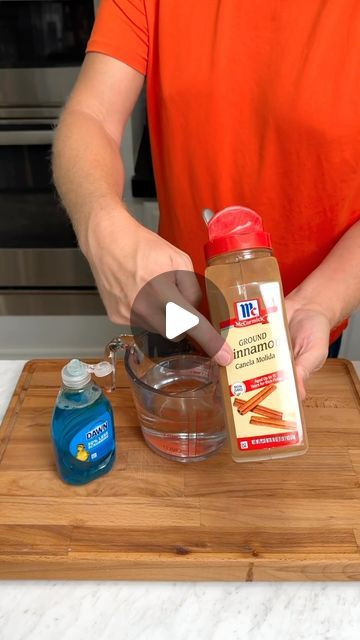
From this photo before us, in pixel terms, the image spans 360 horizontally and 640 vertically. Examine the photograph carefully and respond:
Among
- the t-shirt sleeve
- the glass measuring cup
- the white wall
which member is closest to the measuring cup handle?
the glass measuring cup

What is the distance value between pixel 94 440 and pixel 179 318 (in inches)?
7.0

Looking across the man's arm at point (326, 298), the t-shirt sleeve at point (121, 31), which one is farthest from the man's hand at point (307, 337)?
the t-shirt sleeve at point (121, 31)

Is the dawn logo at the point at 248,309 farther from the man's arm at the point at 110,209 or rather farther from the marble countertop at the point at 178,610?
the marble countertop at the point at 178,610

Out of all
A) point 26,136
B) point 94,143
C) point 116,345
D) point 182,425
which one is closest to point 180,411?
point 182,425

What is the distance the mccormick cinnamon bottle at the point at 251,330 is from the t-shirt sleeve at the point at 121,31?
14.4 inches

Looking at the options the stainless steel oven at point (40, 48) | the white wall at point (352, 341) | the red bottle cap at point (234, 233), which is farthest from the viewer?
the white wall at point (352, 341)

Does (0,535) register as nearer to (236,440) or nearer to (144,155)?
(236,440)

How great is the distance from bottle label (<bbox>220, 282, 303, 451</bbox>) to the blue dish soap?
17cm

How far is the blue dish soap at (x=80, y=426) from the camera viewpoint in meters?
0.62

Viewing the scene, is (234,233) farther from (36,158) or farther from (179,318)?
(36,158)

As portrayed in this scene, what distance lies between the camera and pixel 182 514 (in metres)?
0.64

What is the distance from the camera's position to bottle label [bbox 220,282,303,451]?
1.82 feet

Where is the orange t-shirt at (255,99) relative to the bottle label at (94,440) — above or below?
above

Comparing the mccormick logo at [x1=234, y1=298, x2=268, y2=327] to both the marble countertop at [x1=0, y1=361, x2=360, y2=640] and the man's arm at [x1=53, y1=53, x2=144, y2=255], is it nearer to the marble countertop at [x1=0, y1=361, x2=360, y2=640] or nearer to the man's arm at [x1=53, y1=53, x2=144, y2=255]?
the man's arm at [x1=53, y1=53, x2=144, y2=255]
